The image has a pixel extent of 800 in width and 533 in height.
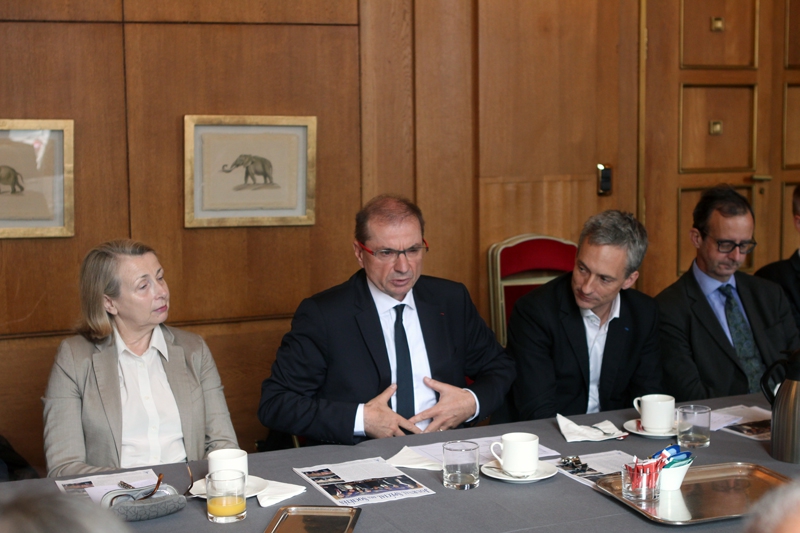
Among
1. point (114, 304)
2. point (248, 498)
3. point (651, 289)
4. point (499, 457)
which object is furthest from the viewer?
point (651, 289)

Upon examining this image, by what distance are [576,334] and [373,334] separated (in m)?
0.78

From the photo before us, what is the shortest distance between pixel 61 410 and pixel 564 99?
3204 mm

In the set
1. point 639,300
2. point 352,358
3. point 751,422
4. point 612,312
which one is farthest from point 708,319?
point 352,358

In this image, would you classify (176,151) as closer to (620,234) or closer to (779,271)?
(620,234)

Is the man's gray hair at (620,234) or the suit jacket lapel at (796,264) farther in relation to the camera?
the suit jacket lapel at (796,264)

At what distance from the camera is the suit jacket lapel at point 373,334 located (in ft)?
9.45

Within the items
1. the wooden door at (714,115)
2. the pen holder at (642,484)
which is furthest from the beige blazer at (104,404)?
the wooden door at (714,115)

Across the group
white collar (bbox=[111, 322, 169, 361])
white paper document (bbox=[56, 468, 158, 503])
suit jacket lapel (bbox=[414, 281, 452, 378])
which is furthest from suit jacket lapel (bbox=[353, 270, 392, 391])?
white paper document (bbox=[56, 468, 158, 503])

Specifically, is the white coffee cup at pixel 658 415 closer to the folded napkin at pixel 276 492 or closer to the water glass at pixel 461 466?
the water glass at pixel 461 466

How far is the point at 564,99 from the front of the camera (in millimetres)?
4715

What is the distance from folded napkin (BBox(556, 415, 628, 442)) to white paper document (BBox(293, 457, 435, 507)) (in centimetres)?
56

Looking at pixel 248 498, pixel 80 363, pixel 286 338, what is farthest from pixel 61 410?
pixel 248 498

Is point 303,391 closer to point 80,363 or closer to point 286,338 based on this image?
point 286,338

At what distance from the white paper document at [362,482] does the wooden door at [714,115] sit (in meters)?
3.48
